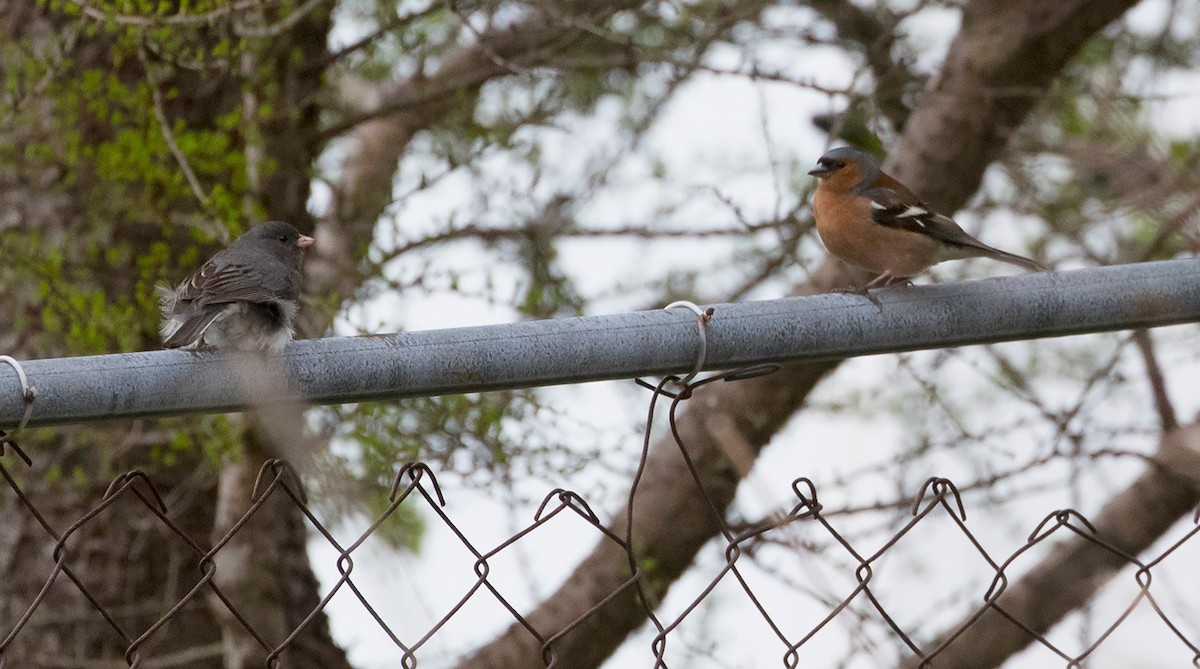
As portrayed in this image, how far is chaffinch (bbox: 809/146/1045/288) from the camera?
11.6 ft

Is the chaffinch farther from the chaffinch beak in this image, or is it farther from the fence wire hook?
the fence wire hook

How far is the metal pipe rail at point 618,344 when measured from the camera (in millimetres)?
1714

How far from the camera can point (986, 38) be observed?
5.11 m

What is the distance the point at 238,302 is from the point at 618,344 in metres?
1.37

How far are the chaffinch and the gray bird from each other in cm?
146

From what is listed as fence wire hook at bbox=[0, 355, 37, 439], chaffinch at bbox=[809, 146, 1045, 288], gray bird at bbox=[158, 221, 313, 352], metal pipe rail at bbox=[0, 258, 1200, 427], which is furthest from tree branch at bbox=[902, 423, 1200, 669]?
fence wire hook at bbox=[0, 355, 37, 439]

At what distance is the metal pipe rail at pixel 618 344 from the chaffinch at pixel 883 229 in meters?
1.28

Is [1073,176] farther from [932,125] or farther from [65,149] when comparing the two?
[65,149]

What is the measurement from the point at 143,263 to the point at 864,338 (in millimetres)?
2772

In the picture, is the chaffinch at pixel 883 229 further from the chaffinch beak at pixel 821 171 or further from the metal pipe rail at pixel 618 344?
the metal pipe rail at pixel 618 344

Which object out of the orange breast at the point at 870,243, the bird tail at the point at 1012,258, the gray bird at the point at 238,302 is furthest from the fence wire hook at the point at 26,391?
the orange breast at the point at 870,243

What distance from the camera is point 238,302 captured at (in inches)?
117

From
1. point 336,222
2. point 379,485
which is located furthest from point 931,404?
point 336,222

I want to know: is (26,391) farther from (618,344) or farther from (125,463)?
(125,463)
